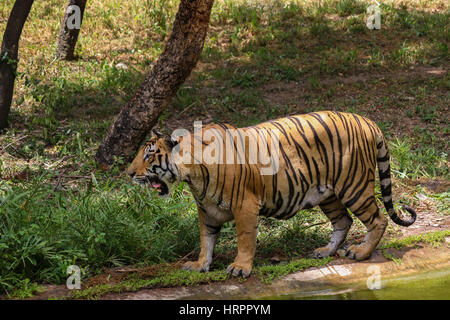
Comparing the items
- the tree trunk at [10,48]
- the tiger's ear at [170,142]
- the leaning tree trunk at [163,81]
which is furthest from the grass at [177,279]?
the tree trunk at [10,48]

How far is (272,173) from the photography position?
5242mm

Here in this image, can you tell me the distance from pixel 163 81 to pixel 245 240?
3.62m

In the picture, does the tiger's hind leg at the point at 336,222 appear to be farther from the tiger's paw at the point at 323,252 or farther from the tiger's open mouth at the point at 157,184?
the tiger's open mouth at the point at 157,184

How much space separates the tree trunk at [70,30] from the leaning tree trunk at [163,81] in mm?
3761

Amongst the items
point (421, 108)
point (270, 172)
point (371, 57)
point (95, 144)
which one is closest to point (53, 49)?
point (95, 144)

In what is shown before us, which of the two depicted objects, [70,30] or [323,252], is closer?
[323,252]

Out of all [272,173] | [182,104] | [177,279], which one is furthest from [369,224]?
[182,104]

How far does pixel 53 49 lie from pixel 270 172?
7855 millimetres

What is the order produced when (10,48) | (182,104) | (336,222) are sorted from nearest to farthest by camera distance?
(336,222)
(10,48)
(182,104)

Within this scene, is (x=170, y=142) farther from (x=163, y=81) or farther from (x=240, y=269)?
(x=163, y=81)

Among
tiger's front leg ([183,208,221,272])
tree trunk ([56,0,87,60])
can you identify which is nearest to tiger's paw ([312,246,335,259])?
tiger's front leg ([183,208,221,272])

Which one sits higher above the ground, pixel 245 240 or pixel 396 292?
pixel 245 240

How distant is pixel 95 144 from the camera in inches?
356

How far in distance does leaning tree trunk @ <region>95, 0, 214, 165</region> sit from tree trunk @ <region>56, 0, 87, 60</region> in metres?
3.76
